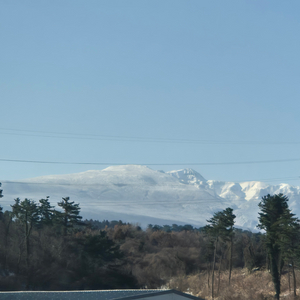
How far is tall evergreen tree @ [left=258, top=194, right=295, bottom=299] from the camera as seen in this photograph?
5062 centimetres

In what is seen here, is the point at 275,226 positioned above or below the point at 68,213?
above

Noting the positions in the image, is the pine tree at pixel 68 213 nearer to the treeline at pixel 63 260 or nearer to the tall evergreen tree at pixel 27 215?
the treeline at pixel 63 260

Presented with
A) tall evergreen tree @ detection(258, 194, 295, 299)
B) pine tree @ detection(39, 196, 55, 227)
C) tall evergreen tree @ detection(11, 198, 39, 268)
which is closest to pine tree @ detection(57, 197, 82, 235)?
pine tree @ detection(39, 196, 55, 227)

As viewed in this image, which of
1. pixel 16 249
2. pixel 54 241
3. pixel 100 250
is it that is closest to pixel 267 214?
pixel 100 250

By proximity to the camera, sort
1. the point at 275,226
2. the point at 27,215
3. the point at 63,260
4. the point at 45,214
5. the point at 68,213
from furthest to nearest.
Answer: the point at 45,214, the point at 68,213, the point at 27,215, the point at 63,260, the point at 275,226

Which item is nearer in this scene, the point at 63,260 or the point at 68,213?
the point at 63,260

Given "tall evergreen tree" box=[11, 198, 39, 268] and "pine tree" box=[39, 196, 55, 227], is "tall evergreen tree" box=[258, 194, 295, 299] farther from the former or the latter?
"pine tree" box=[39, 196, 55, 227]

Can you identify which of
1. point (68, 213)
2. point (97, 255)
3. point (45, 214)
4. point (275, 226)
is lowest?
point (97, 255)

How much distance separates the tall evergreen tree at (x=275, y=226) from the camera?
166 feet

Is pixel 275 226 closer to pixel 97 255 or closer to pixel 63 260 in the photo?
pixel 97 255

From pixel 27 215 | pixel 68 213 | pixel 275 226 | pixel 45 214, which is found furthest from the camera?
pixel 45 214

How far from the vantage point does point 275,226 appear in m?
52.9

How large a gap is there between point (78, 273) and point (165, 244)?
44193 mm

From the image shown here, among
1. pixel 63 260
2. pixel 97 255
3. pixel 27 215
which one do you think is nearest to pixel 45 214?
pixel 27 215
